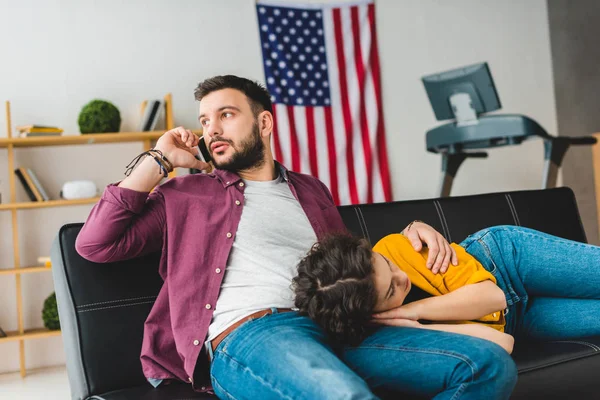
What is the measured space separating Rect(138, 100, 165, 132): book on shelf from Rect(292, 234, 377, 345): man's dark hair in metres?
2.99

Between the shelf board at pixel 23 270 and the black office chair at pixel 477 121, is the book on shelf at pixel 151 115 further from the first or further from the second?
the black office chair at pixel 477 121

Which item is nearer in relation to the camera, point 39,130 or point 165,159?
point 165,159

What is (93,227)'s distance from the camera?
5.25 feet

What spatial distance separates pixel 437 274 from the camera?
1.70 m

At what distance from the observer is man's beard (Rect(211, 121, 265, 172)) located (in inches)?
73.4

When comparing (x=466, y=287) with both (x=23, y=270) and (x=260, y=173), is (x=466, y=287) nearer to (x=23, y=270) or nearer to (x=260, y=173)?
(x=260, y=173)

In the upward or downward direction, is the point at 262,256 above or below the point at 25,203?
below

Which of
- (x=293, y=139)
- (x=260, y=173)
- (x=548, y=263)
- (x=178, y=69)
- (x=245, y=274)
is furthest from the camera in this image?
(x=293, y=139)

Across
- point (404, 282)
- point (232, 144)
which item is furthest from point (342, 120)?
point (404, 282)

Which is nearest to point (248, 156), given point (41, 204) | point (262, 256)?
point (262, 256)

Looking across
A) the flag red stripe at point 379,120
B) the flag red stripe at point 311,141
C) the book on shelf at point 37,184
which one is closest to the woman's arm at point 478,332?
the book on shelf at point 37,184

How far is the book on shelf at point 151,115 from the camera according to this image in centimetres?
428

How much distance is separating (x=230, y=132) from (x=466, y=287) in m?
0.76

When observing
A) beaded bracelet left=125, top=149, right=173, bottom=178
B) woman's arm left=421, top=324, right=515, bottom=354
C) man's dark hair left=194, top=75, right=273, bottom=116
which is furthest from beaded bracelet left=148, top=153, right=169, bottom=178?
woman's arm left=421, top=324, right=515, bottom=354
